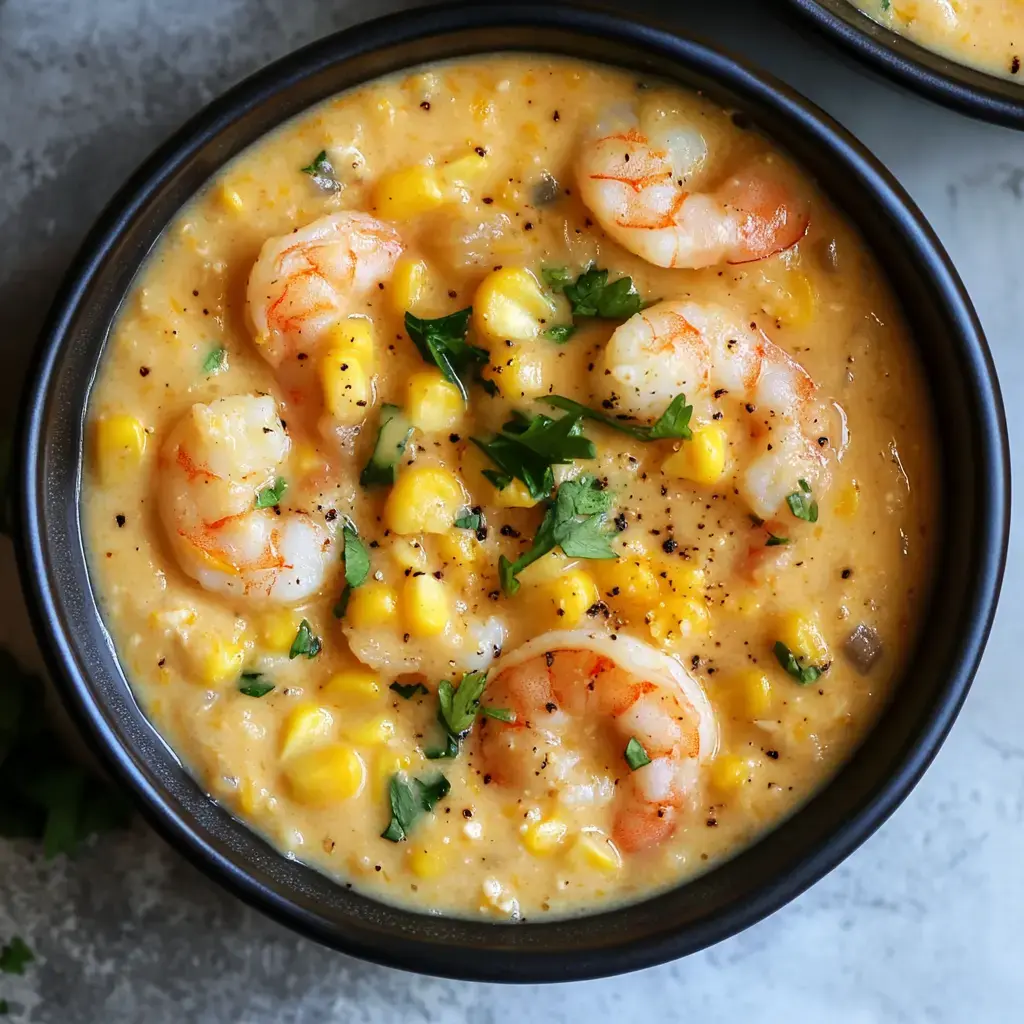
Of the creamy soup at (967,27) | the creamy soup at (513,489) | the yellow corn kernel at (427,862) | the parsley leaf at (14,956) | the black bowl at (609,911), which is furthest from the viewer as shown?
the parsley leaf at (14,956)

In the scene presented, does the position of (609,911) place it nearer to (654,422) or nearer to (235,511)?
(654,422)

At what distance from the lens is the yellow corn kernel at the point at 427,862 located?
2.88 m

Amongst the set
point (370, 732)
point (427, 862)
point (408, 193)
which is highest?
point (408, 193)

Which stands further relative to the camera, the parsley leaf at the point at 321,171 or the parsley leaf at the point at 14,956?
the parsley leaf at the point at 14,956

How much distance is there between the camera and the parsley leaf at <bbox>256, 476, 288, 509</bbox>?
2797 millimetres

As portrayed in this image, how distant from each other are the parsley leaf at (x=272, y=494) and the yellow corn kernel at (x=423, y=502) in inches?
9.6

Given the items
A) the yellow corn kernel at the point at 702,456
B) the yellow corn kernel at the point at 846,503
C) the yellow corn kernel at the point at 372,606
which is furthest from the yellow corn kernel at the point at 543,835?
the yellow corn kernel at the point at 846,503

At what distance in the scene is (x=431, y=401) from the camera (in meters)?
2.78

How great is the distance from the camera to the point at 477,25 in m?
2.66

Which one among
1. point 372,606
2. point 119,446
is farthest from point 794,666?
point 119,446

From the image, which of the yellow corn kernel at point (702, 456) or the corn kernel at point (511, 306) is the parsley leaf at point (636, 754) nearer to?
the yellow corn kernel at point (702, 456)

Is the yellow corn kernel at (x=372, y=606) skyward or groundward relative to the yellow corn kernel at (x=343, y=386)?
groundward

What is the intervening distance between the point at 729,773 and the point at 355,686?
910 millimetres

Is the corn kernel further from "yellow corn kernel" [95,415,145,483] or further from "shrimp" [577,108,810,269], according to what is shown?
"yellow corn kernel" [95,415,145,483]
